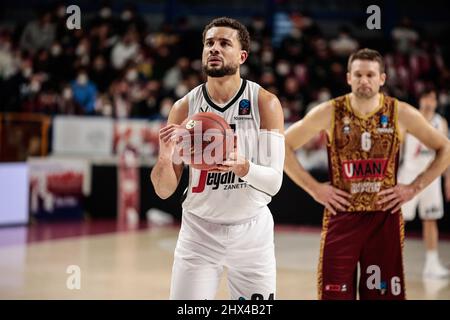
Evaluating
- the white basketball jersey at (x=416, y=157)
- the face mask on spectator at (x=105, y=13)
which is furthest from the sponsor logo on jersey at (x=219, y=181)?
the face mask on spectator at (x=105, y=13)

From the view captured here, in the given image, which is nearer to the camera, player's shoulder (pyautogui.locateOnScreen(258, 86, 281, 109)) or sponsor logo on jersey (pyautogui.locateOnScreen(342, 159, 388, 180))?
player's shoulder (pyautogui.locateOnScreen(258, 86, 281, 109))

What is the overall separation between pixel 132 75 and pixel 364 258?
11181 millimetres

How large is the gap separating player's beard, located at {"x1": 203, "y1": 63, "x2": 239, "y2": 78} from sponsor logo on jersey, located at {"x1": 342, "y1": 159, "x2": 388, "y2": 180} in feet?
4.43

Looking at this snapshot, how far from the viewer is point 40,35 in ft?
56.9

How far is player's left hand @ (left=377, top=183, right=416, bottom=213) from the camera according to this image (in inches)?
206

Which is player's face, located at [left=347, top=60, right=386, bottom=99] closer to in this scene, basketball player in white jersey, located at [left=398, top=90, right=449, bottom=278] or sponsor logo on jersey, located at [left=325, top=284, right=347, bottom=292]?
sponsor logo on jersey, located at [left=325, top=284, right=347, bottom=292]

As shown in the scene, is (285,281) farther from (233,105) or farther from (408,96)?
(408,96)

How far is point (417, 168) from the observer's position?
957 cm

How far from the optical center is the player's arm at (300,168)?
5.32 meters

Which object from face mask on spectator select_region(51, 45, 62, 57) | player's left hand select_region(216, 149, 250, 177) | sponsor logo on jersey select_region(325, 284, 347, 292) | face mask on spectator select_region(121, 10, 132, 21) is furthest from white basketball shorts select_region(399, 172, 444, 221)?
face mask on spectator select_region(121, 10, 132, 21)

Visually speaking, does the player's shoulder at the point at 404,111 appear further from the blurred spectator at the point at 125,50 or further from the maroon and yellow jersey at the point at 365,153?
the blurred spectator at the point at 125,50

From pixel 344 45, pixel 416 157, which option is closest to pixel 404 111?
pixel 416 157

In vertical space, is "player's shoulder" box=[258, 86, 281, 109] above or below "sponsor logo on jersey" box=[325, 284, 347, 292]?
above

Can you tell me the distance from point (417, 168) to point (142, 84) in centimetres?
743
